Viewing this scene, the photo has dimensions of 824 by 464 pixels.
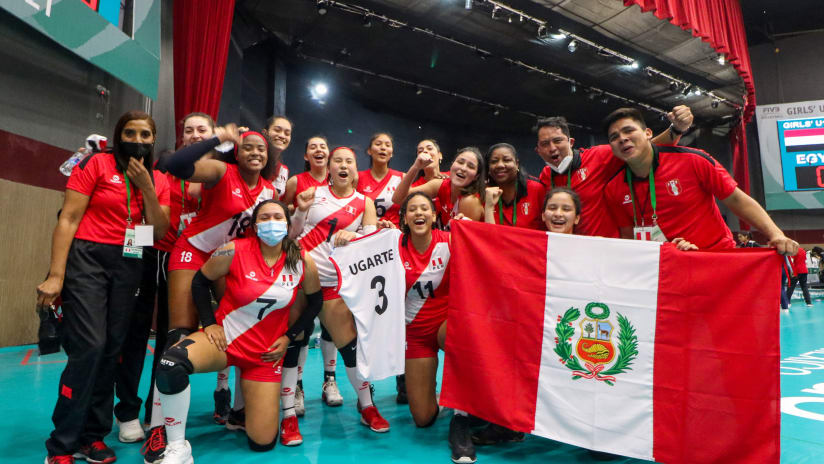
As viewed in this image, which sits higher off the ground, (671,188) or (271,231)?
(671,188)

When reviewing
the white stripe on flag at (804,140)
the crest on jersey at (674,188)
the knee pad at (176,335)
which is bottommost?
the knee pad at (176,335)

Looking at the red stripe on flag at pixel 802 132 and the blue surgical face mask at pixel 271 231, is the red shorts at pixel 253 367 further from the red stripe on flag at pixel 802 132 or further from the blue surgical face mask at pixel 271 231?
the red stripe on flag at pixel 802 132

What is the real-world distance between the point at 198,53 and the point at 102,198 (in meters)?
5.51

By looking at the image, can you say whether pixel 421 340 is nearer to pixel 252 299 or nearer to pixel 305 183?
pixel 252 299

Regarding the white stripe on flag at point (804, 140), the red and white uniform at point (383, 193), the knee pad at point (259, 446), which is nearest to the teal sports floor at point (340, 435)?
the knee pad at point (259, 446)

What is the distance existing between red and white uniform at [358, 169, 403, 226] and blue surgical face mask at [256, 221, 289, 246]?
131 cm

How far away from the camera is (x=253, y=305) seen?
9.65 ft

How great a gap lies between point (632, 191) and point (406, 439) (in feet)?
7.59

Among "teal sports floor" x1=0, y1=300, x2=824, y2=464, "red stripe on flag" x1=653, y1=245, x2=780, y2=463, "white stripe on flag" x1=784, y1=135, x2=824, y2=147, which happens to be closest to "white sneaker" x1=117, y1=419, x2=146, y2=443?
"teal sports floor" x1=0, y1=300, x2=824, y2=464

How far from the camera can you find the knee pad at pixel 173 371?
8.44 feet

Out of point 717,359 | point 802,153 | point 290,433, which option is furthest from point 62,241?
A: point 802,153

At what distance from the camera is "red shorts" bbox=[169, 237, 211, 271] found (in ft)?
10.0

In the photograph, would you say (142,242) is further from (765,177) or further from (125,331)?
(765,177)

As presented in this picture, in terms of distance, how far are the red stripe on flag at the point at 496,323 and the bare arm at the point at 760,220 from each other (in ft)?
4.04
